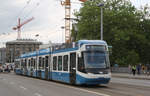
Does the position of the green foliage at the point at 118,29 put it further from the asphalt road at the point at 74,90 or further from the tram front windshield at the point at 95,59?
the tram front windshield at the point at 95,59

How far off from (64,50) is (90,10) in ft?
130

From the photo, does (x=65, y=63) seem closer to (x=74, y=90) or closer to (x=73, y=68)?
(x=73, y=68)

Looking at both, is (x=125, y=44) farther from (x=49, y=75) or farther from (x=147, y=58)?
(x=49, y=75)

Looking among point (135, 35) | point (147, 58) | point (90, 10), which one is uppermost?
point (90, 10)

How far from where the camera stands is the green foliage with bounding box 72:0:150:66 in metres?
59.5

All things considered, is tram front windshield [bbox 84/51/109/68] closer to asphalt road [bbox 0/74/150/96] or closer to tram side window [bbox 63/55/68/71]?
asphalt road [bbox 0/74/150/96]

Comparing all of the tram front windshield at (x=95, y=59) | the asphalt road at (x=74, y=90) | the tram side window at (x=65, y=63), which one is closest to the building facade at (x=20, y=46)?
the tram side window at (x=65, y=63)

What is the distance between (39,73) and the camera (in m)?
32.1

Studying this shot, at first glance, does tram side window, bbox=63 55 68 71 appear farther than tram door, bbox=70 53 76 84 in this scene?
Yes

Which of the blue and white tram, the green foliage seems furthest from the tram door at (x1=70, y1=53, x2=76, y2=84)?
the green foliage

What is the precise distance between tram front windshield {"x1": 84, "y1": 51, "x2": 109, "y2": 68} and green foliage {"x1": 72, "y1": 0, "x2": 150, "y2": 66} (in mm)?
A: 37526

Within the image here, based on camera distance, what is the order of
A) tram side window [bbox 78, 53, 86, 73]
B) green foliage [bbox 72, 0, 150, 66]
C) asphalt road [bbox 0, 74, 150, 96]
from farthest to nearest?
green foliage [bbox 72, 0, 150, 66] → tram side window [bbox 78, 53, 86, 73] → asphalt road [bbox 0, 74, 150, 96]

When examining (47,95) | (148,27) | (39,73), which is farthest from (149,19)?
(47,95)

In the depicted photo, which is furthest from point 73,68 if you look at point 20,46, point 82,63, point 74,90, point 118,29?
point 20,46
